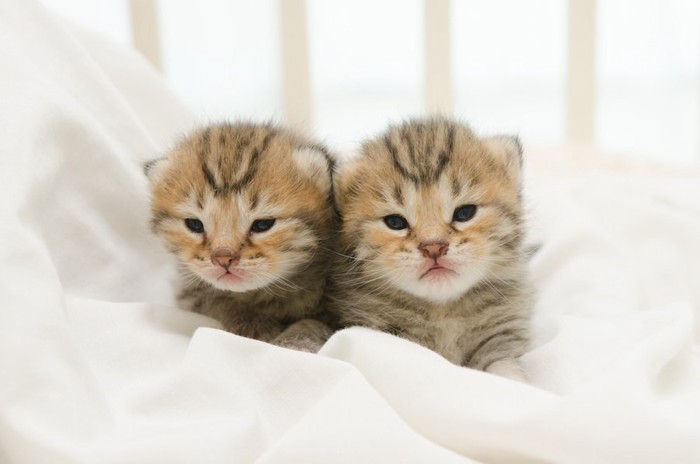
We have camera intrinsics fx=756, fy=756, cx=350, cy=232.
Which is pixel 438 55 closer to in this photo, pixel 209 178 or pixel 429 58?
pixel 429 58

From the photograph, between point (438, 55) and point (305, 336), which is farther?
point (438, 55)

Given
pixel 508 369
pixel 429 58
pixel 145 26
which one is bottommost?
pixel 508 369

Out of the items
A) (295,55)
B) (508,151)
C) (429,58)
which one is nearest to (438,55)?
(429,58)

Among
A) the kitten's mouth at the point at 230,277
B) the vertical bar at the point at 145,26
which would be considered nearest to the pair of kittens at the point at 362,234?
the kitten's mouth at the point at 230,277

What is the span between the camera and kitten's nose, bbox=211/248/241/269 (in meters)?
1.12

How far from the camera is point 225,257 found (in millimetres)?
1120

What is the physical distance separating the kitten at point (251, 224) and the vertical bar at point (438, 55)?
49.5 inches

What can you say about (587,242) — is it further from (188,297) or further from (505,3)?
(505,3)

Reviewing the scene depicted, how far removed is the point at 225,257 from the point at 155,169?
0.82 ft

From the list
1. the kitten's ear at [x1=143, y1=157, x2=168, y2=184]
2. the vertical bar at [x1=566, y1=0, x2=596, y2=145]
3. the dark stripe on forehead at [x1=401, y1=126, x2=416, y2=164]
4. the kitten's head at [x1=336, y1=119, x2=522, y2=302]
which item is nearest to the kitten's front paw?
the kitten's head at [x1=336, y1=119, x2=522, y2=302]

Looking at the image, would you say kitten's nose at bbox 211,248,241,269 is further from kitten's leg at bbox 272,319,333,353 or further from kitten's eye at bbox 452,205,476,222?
kitten's eye at bbox 452,205,476,222

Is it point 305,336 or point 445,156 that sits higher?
point 445,156

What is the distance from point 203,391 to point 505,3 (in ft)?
6.68

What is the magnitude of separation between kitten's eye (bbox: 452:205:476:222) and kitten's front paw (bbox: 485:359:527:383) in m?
0.22
